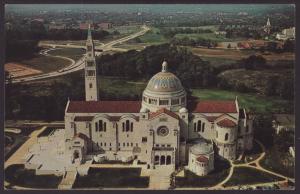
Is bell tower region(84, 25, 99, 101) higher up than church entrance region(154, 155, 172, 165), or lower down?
higher up

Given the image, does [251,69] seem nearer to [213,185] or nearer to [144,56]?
[144,56]

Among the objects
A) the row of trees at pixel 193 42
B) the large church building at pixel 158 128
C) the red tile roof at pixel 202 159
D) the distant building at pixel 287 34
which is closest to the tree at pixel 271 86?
the distant building at pixel 287 34

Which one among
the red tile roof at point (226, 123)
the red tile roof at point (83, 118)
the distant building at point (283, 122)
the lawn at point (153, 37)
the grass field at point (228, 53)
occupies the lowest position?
the distant building at point (283, 122)

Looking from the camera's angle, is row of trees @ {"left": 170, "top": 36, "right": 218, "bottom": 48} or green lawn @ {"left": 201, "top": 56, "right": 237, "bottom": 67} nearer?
row of trees @ {"left": 170, "top": 36, "right": 218, "bottom": 48}

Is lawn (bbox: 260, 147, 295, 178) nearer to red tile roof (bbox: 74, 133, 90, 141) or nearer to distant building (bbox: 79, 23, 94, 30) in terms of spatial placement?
red tile roof (bbox: 74, 133, 90, 141)

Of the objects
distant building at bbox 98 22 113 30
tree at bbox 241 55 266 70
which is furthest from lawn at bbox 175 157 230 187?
distant building at bbox 98 22 113 30

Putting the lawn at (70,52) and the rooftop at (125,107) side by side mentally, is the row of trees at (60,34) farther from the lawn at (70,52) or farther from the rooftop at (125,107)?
the rooftop at (125,107)

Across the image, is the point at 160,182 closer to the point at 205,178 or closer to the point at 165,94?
the point at 205,178
